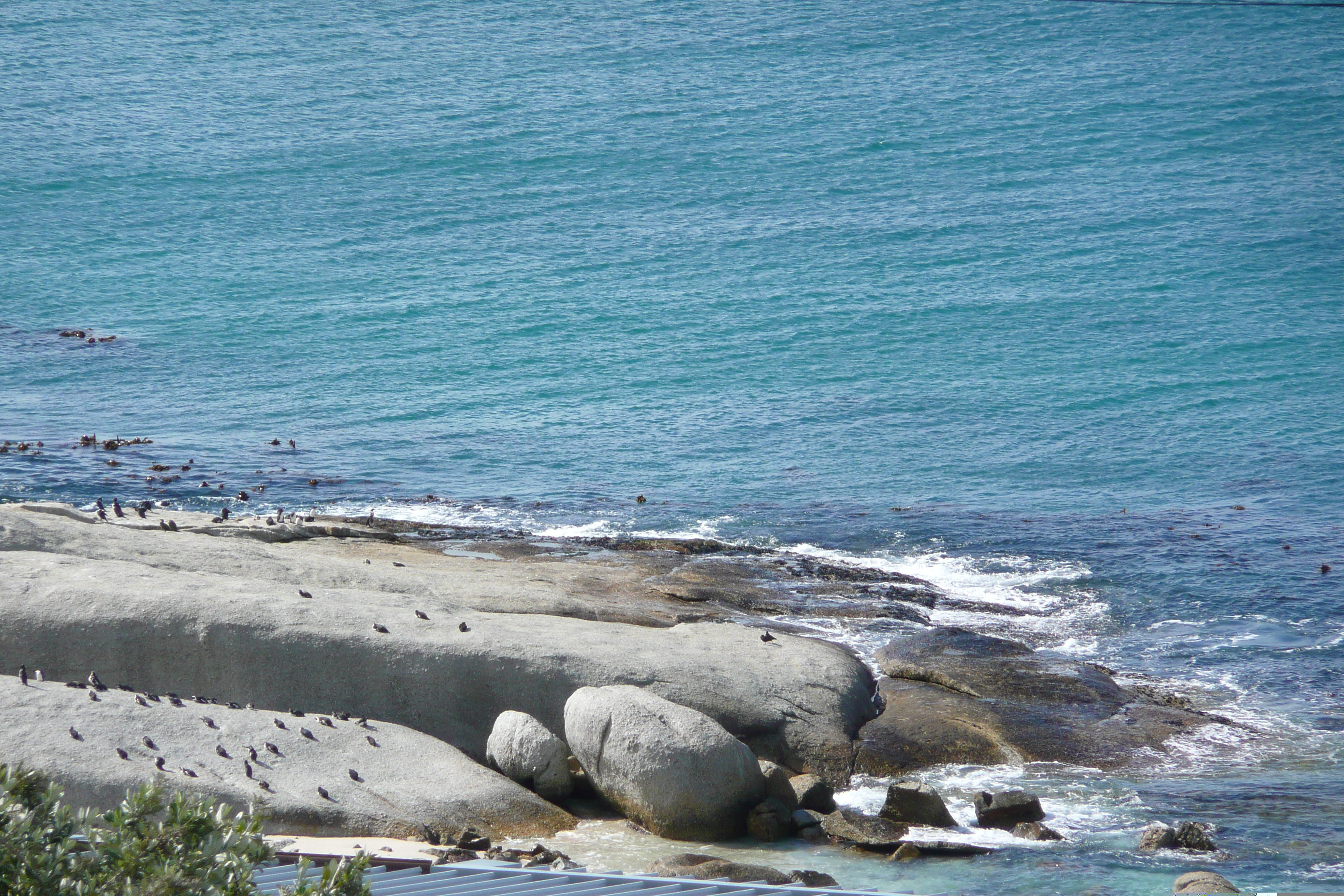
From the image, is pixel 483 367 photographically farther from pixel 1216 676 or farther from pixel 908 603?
pixel 1216 676

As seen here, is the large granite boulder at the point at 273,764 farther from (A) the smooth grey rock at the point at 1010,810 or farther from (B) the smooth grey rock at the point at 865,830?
(A) the smooth grey rock at the point at 1010,810

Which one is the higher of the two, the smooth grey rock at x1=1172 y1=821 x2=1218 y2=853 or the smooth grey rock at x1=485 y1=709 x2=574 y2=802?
the smooth grey rock at x1=485 y1=709 x2=574 y2=802

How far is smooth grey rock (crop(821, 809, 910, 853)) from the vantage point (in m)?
17.6

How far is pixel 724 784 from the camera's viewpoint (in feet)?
60.0

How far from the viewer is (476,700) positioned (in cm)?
2105

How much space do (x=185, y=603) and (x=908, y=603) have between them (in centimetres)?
1731

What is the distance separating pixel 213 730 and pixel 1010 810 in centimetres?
1212

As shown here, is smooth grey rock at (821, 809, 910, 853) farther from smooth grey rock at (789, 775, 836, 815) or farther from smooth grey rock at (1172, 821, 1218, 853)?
smooth grey rock at (1172, 821, 1218, 853)

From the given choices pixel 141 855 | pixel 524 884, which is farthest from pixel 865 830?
pixel 141 855

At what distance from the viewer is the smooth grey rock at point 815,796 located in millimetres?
19031

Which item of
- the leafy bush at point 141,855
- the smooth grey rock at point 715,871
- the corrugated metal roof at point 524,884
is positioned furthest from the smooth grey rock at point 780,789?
the leafy bush at point 141,855

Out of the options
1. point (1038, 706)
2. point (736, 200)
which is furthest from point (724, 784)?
point (736, 200)

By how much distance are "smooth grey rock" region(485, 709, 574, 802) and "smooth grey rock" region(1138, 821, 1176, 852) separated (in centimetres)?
873

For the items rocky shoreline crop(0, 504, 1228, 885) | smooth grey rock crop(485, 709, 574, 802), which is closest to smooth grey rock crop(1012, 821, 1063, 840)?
rocky shoreline crop(0, 504, 1228, 885)
